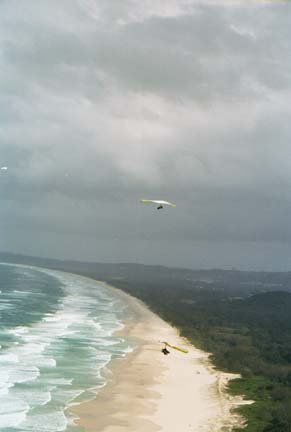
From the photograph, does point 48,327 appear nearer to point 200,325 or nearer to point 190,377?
point 200,325

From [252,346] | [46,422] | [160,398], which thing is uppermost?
[252,346]

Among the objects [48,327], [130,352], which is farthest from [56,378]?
[48,327]

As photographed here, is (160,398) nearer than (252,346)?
Yes

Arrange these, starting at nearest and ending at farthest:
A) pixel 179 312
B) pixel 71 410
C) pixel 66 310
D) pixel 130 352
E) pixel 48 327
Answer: pixel 71 410
pixel 130 352
pixel 48 327
pixel 66 310
pixel 179 312

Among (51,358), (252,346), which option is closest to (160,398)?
(51,358)

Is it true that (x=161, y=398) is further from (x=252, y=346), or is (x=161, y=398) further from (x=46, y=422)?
(x=252, y=346)

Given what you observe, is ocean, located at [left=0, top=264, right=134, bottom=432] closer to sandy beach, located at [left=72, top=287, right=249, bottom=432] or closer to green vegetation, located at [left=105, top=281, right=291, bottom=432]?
sandy beach, located at [left=72, top=287, right=249, bottom=432]
